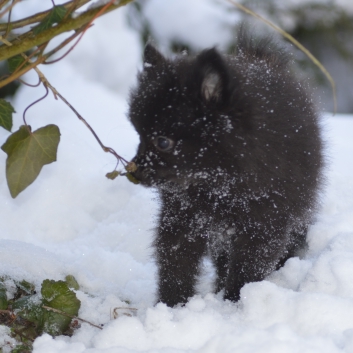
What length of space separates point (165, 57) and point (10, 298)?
1032 mm

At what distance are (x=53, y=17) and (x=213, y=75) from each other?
51 centimetres

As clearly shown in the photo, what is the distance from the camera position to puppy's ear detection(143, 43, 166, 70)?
6.23 ft

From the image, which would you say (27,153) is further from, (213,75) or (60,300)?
(213,75)

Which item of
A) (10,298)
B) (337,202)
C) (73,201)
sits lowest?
(10,298)

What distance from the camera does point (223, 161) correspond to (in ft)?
5.78

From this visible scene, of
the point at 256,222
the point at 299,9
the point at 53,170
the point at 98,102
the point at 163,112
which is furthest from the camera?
the point at 299,9

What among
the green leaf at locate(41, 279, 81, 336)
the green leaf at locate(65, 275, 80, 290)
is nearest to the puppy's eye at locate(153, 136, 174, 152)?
the green leaf at locate(41, 279, 81, 336)

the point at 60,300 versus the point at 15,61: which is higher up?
the point at 15,61

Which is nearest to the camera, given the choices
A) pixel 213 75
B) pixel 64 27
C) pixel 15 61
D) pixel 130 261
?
pixel 64 27

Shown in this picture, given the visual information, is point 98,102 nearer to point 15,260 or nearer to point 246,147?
point 15,260

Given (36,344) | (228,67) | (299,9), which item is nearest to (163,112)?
(228,67)

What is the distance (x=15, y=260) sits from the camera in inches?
83.1

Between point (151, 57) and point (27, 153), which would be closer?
point (27, 153)

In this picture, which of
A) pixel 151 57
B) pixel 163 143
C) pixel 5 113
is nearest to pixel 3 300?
pixel 5 113
